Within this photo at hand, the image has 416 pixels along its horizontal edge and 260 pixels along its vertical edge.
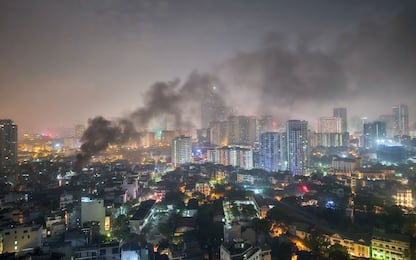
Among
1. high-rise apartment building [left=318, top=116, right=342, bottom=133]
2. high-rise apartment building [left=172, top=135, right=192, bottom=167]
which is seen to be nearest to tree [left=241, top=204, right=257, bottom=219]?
high-rise apartment building [left=172, top=135, right=192, bottom=167]

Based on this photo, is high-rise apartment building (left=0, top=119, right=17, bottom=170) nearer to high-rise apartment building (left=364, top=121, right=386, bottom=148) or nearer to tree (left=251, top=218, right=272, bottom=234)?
tree (left=251, top=218, right=272, bottom=234)

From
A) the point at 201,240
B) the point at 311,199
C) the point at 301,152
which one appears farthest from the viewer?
the point at 301,152

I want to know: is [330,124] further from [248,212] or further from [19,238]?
[19,238]

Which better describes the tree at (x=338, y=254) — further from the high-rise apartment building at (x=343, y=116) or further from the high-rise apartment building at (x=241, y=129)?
the high-rise apartment building at (x=343, y=116)

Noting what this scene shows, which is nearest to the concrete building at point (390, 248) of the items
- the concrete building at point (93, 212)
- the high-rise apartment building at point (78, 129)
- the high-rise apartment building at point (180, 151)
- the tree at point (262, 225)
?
the tree at point (262, 225)

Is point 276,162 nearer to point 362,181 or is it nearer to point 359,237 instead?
point 362,181

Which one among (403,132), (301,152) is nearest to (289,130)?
(301,152)

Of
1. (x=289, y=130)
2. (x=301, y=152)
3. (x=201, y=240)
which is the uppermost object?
(x=289, y=130)
